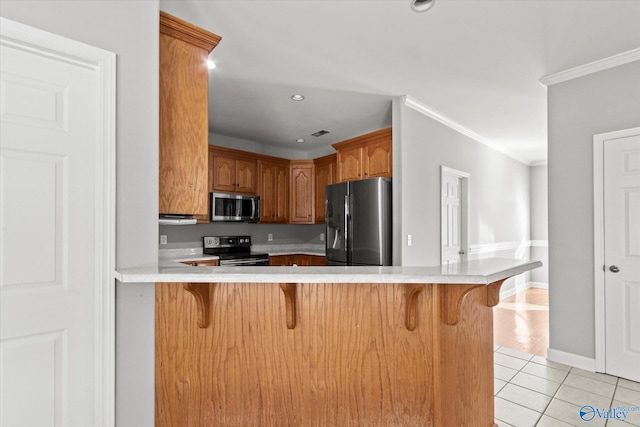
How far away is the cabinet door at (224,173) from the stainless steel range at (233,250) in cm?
74

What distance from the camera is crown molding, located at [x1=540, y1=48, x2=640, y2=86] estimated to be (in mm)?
2730

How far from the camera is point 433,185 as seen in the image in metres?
4.00

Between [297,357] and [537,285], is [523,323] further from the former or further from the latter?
[297,357]

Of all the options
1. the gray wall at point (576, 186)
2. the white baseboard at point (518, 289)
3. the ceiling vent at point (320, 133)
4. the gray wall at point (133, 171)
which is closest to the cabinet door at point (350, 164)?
the ceiling vent at point (320, 133)

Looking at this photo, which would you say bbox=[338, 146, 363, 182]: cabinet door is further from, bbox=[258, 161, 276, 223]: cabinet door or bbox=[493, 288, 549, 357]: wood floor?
bbox=[493, 288, 549, 357]: wood floor

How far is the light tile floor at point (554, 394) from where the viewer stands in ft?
7.25

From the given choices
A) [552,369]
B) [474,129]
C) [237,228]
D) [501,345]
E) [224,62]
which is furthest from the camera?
[237,228]

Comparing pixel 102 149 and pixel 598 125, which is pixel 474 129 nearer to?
pixel 598 125

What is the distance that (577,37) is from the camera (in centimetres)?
249

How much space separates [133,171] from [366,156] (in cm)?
309

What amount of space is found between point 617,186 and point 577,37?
1.29m

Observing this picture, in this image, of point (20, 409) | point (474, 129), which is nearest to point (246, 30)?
point (20, 409)

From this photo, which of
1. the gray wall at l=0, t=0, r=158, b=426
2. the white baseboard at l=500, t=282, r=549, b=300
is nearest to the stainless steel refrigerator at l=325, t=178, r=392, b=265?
the gray wall at l=0, t=0, r=158, b=426

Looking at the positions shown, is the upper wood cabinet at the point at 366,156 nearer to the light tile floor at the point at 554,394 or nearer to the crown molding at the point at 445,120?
the crown molding at the point at 445,120
